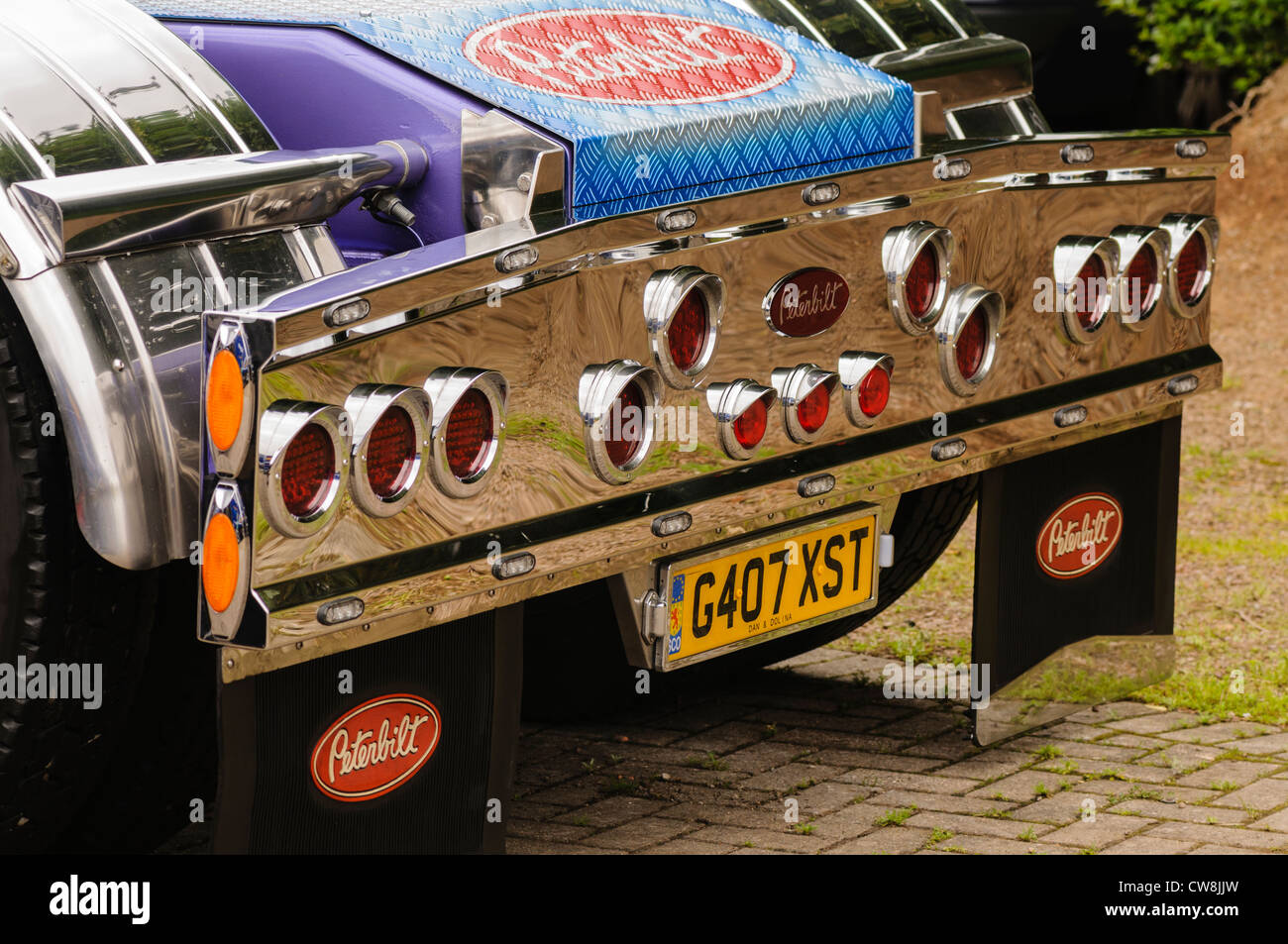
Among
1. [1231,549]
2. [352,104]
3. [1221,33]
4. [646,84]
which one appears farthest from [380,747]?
[1221,33]

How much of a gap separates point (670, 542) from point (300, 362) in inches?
31.9

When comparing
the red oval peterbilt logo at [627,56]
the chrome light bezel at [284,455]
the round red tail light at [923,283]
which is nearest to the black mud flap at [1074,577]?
the round red tail light at [923,283]

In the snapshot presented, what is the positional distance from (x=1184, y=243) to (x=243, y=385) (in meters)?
2.10

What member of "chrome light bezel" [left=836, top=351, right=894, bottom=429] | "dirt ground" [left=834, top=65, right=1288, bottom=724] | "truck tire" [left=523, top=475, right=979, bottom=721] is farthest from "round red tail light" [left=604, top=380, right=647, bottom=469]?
"dirt ground" [left=834, top=65, right=1288, bottom=724]

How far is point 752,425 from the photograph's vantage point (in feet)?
9.91

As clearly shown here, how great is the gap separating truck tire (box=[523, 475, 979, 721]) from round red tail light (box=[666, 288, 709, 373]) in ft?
4.16

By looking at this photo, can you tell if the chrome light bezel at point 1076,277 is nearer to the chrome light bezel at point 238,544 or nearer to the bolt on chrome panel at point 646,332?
the bolt on chrome panel at point 646,332

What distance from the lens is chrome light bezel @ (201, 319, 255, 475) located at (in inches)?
91.3

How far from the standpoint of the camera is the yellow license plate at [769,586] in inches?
120

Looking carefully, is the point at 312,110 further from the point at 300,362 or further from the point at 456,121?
the point at 300,362

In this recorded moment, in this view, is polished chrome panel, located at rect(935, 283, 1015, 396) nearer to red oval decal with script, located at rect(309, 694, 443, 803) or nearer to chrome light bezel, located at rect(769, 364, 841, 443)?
chrome light bezel, located at rect(769, 364, 841, 443)

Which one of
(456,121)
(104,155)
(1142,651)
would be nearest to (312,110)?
(456,121)

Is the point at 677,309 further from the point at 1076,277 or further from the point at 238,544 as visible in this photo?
the point at 1076,277

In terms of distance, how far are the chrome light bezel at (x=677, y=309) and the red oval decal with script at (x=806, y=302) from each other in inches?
4.7
